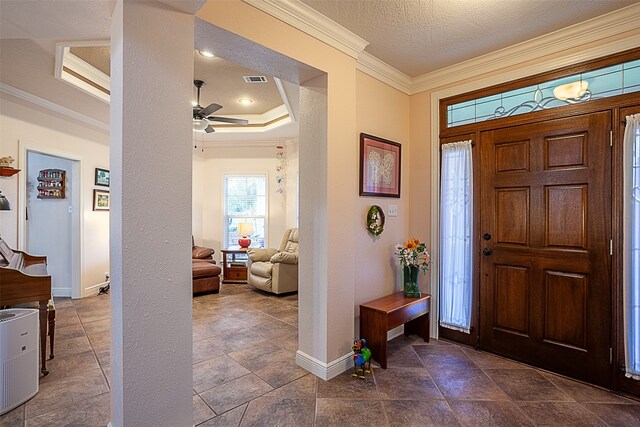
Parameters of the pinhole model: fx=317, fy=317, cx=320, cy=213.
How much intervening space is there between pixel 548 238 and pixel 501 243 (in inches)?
13.7

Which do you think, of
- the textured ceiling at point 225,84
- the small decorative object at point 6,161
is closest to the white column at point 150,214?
the textured ceiling at point 225,84

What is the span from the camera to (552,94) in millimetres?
2525

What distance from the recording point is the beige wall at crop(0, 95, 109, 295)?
357cm

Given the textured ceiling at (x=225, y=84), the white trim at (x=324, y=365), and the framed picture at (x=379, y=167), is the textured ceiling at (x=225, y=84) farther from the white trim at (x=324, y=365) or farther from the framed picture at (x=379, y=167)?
the white trim at (x=324, y=365)

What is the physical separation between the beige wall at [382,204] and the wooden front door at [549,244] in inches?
28.5

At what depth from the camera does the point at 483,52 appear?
2.75 metres

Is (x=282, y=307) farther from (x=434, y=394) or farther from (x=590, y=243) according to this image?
(x=590, y=243)

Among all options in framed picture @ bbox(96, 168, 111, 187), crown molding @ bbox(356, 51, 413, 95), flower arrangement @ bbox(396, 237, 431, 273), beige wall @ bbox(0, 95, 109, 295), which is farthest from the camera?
framed picture @ bbox(96, 168, 111, 187)

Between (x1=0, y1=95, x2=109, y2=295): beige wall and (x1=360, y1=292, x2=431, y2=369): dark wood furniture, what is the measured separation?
13.2 ft

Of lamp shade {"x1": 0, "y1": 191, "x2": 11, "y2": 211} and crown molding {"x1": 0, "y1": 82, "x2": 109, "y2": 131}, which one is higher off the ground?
crown molding {"x1": 0, "y1": 82, "x2": 109, "y2": 131}

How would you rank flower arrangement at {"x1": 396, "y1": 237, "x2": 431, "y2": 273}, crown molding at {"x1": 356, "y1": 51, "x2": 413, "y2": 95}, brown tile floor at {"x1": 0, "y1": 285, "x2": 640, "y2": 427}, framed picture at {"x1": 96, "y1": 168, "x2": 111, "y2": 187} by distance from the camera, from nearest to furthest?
brown tile floor at {"x1": 0, "y1": 285, "x2": 640, "y2": 427} < crown molding at {"x1": 356, "y1": 51, "x2": 413, "y2": 95} < flower arrangement at {"x1": 396, "y1": 237, "x2": 431, "y2": 273} < framed picture at {"x1": 96, "y1": 168, "x2": 111, "y2": 187}

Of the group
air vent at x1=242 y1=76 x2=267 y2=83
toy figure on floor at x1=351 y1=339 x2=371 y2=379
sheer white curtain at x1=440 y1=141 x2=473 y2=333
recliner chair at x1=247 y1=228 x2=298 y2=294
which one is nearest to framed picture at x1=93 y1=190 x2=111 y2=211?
recliner chair at x1=247 y1=228 x2=298 y2=294

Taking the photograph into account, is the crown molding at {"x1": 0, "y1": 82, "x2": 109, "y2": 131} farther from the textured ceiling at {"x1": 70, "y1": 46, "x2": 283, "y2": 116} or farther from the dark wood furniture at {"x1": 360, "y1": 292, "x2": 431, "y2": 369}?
the dark wood furniture at {"x1": 360, "y1": 292, "x2": 431, "y2": 369}

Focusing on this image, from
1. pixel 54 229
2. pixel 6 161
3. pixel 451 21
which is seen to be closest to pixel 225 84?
pixel 6 161
